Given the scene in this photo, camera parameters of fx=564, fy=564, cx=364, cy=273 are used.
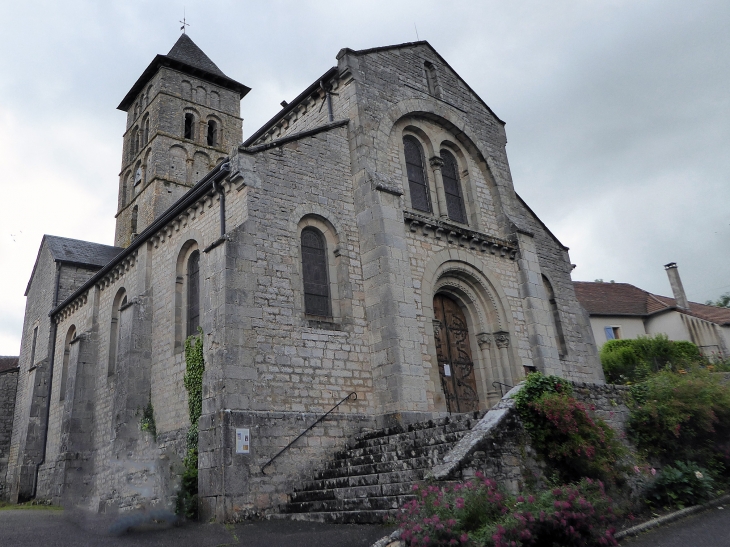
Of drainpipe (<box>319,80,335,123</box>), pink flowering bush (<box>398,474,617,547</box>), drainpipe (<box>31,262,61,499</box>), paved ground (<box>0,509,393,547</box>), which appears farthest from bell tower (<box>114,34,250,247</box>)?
pink flowering bush (<box>398,474,617,547</box>)

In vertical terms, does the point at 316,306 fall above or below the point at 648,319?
below

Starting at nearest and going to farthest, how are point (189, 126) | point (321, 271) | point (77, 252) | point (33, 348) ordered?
point (321, 271) → point (33, 348) → point (77, 252) → point (189, 126)

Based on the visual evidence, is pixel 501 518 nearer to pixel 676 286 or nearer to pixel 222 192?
pixel 222 192

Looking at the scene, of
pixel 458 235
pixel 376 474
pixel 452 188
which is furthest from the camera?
pixel 452 188

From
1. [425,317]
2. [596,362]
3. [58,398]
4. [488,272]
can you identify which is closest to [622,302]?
[596,362]

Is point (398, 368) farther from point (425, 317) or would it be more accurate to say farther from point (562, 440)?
point (562, 440)

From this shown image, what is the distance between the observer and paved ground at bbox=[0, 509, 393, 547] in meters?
6.90

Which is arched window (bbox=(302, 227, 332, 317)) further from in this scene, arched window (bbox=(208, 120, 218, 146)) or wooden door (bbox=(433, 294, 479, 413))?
arched window (bbox=(208, 120, 218, 146))

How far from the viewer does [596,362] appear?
54.5ft

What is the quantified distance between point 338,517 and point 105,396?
36.4ft

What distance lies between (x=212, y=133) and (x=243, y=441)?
25.5 meters

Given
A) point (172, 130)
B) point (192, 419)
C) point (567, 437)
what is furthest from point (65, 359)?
point (567, 437)

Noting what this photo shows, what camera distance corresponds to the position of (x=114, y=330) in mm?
17516

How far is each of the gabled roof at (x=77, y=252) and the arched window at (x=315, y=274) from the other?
1465 cm
